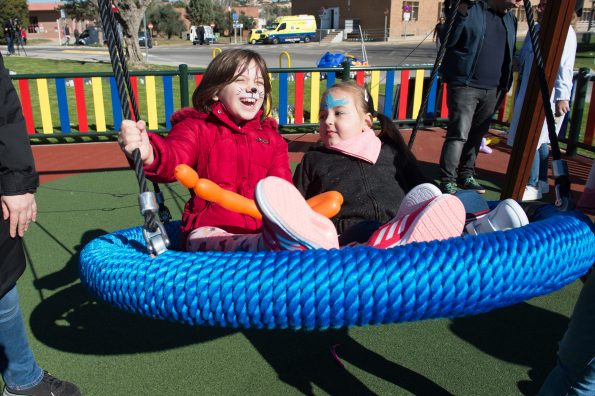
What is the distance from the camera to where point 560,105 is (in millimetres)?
4508

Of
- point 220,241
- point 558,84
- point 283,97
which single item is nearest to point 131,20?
point 283,97

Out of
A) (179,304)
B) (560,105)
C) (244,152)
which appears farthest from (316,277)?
(560,105)

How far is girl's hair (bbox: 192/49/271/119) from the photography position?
2127 millimetres

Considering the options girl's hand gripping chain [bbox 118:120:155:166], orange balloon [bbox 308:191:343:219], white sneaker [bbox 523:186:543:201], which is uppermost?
girl's hand gripping chain [bbox 118:120:155:166]

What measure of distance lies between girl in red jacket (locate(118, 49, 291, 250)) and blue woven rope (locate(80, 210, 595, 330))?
65 centimetres

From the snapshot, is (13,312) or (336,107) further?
(336,107)

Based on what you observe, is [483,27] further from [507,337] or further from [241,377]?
[241,377]

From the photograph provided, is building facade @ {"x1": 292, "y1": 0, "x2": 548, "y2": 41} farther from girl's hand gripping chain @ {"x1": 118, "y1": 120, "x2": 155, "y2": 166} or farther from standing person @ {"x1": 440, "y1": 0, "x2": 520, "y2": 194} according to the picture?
girl's hand gripping chain @ {"x1": 118, "y1": 120, "x2": 155, "y2": 166}

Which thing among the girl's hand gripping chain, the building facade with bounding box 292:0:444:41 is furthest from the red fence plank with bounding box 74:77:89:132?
the building facade with bounding box 292:0:444:41

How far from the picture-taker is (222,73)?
2.14 meters

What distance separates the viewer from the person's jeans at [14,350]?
77.7 inches

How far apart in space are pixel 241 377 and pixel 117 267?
3.86 feet

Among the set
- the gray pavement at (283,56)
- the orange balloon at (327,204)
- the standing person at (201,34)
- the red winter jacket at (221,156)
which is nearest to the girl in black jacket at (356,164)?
the red winter jacket at (221,156)

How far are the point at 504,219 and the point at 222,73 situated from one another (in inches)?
47.7
